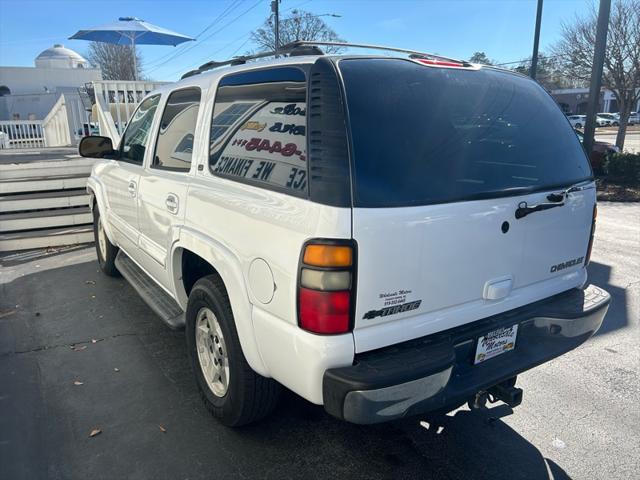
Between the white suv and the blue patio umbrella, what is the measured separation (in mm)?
12182

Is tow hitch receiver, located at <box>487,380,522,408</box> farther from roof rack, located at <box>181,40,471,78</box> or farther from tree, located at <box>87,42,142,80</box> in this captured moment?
tree, located at <box>87,42,142,80</box>

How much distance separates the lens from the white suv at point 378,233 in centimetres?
207

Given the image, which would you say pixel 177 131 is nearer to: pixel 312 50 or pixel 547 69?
pixel 312 50

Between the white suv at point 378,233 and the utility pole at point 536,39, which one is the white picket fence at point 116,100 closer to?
the white suv at point 378,233

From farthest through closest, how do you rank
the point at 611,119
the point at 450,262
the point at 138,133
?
the point at 611,119 → the point at 138,133 → the point at 450,262

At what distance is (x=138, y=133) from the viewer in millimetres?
4426

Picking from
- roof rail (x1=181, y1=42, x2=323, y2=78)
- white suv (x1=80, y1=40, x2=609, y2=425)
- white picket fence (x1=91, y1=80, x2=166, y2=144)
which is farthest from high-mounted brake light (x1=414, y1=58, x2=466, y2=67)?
white picket fence (x1=91, y1=80, x2=166, y2=144)

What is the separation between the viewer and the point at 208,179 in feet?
9.59

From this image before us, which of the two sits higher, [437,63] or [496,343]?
[437,63]

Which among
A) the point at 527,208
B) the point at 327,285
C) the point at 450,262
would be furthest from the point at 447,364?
the point at 527,208

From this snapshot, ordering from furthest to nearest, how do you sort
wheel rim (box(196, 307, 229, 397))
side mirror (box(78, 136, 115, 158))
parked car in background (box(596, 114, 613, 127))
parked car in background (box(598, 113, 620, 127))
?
parked car in background (box(598, 113, 620, 127)) < parked car in background (box(596, 114, 613, 127)) < side mirror (box(78, 136, 115, 158)) < wheel rim (box(196, 307, 229, 397))

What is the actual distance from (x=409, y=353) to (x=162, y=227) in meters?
2.10

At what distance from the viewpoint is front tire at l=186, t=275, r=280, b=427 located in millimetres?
2645

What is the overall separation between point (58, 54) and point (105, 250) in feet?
183
